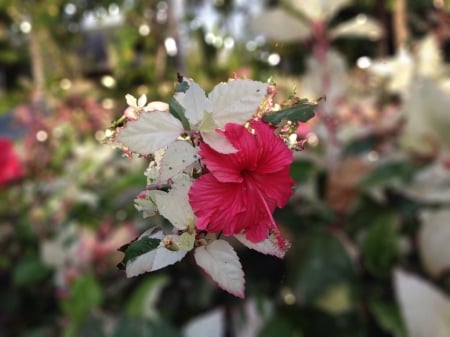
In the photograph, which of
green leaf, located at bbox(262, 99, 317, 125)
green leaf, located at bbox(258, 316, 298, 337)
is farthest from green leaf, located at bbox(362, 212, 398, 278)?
green leaf, located at bbox(262, 99, 317, 125)

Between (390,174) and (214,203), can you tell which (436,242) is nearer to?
(390,174)

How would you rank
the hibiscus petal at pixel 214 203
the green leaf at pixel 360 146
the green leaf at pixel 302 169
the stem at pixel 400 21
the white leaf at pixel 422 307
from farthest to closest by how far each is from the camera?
the stem at pixel 400 21 → the green leaf at pixel 360 146 → the green leaf at pixel 302 169 → the white leaf at pixel 422 307 → the hibiscus petal at pixel 214 203

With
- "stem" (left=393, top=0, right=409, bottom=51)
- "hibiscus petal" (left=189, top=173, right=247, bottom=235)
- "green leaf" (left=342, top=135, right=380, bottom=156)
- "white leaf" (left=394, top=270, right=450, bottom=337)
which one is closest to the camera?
"hibiscus petal" (left=189, top=173, right=247, bottom=235)

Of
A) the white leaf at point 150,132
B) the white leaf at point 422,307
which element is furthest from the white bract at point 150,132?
the white leaf at point 422,307

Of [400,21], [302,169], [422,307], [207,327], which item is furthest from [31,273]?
[400,21]

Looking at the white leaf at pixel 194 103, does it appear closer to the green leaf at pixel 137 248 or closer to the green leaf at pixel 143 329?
the green leaf at pixel 137 248

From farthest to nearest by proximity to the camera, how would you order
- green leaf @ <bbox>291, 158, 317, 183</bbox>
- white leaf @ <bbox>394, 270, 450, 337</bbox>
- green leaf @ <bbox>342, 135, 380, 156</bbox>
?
green leaf @ <bbox>342, 135, 380, 156</bbox>
green leaf @ <bbox>291, 158, 317, 183</bbox>
white leaf @ <bbox>394, 270, 450, 337</bbox>

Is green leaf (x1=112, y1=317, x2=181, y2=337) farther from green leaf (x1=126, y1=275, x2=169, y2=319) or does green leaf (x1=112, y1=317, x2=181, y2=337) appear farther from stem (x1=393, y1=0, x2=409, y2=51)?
stem (x1=393, y1=0, x2=409, y2=51)
